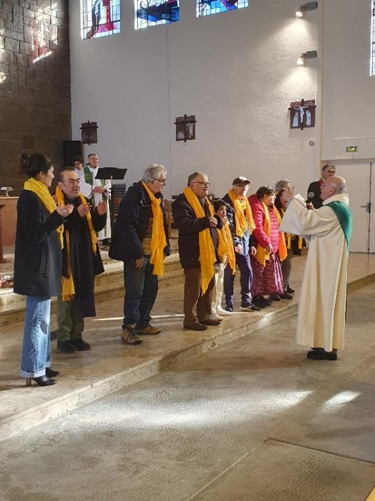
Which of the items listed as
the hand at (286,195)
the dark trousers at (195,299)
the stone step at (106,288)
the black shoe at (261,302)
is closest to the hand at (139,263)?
the dark trousers at (195,299)

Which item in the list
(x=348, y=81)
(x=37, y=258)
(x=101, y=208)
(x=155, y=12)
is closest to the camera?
(x=37, y=258)

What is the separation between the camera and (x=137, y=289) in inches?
182

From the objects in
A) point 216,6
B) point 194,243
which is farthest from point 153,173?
point 216,6

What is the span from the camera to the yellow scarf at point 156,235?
4.68m

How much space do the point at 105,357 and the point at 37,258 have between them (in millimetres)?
1123

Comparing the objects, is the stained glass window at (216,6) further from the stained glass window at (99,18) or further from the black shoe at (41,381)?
the black shoe at (41,381)

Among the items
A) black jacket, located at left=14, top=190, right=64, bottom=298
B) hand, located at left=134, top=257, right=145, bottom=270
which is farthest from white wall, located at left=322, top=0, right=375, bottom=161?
black jacket, located at left=14, top=190, right=64, bottom=298

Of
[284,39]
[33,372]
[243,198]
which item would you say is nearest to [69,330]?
[33,372]

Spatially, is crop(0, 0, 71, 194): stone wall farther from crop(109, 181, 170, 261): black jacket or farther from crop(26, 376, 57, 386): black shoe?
crop(26, 376, 57, 386): black shoe

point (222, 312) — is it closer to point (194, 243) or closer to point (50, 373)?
point (194, 243)

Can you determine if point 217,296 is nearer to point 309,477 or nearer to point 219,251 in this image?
point 219,251

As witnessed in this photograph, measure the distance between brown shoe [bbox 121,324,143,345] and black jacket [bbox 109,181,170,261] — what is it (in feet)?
1.92

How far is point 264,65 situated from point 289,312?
703 cm

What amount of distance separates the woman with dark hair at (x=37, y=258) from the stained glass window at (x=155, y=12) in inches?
402
